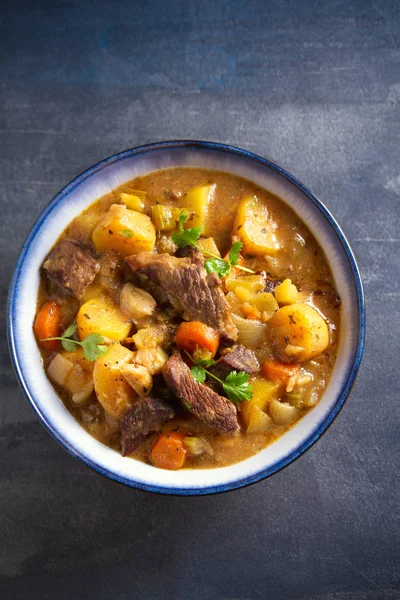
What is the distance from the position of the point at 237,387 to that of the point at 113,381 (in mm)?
716

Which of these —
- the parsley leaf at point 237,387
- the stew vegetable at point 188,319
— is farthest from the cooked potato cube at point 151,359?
the parsley leaf at point 237,387

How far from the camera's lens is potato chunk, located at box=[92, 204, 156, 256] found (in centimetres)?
346

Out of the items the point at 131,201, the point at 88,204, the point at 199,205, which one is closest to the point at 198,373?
the point at 199,205

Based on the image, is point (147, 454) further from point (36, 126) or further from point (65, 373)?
point (36, 126)

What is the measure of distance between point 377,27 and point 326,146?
0.97 meters

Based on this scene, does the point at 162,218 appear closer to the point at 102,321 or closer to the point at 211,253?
the point at 211,253

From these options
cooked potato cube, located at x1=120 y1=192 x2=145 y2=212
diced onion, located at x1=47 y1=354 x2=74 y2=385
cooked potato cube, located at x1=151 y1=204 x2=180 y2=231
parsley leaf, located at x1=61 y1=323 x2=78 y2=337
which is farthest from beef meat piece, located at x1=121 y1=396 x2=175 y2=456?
cooked potato cube, located at x1=120 y1=192 x2=145 y2=212

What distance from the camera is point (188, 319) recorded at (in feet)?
11.4

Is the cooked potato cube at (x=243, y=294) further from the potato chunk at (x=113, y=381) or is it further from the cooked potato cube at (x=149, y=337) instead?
the potato chunk at (x=113, y=381)

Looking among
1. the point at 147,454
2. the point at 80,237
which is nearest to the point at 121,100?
the point at 80,237

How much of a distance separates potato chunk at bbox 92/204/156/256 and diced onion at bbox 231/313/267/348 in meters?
0.71

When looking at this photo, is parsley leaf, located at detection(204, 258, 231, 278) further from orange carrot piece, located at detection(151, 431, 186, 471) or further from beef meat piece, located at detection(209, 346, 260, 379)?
orange carrot piece, located at detection(151, 431, 186, 471)

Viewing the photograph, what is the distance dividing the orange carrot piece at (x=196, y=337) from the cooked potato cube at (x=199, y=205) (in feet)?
2.06

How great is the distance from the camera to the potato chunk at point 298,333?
3.38 meters
